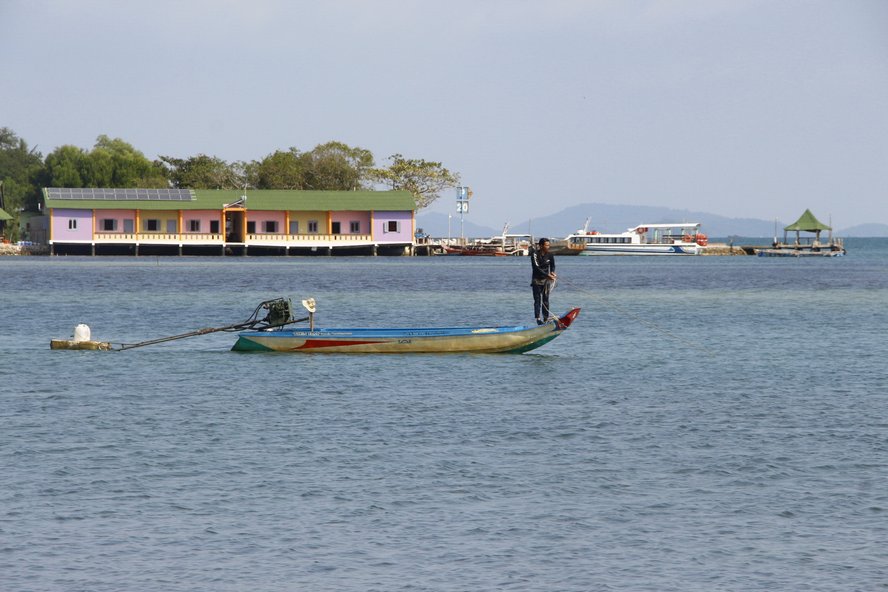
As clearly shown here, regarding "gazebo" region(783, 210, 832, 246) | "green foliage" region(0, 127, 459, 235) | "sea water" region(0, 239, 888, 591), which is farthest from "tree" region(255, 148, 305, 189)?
"sea water" region(0, 239, 888, 591)

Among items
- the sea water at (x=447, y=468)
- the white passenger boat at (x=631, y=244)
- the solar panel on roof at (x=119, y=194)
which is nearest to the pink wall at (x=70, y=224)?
the solar panel on roof at (x=119, y=194)

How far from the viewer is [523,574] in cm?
1242

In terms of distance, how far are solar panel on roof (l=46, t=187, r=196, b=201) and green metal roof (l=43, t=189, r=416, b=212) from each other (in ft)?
1.98

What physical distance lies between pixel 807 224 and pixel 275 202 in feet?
207

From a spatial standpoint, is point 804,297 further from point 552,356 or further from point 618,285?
point 552,356

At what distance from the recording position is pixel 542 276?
30188 mm

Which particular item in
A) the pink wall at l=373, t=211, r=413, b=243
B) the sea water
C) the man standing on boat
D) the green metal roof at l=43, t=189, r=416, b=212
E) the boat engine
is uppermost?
the green metal roof at l=43, t=189, r=416, b=212

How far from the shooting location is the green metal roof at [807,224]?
14012cm

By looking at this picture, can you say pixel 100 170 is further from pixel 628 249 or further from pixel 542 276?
pixel 542 276

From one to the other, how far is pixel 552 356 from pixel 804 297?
34.0 metres

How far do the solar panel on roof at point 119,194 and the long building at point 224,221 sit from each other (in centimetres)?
9

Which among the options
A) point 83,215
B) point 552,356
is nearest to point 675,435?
point 552,356

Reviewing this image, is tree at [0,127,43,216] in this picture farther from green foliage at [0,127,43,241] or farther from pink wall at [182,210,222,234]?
pink wall at [182,210,222,234]

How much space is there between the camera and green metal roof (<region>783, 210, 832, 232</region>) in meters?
140
